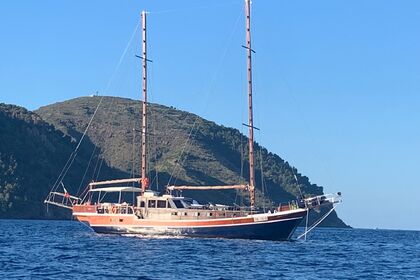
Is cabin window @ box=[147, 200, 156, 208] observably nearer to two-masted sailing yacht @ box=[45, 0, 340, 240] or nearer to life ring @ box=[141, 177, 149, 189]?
two-masted sailing yacht @ box=[45, 0, 340, 240]

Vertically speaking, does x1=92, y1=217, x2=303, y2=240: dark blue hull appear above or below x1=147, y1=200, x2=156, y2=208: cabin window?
below

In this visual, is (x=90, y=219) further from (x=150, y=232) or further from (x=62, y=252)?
(x=62, y=252)

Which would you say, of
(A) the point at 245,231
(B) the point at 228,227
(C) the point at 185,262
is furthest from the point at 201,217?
(C) the point at 185,262

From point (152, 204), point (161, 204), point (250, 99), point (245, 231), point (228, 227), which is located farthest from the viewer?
point (250, 99)

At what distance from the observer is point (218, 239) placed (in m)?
82.8

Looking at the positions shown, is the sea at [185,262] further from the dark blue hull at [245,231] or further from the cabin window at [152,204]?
the cabin window at [152,204]

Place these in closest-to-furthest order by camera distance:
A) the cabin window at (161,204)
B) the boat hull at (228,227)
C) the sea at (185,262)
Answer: the sea at (185,262) < the boat hull at (228,227) < the cabin window at (161,204)

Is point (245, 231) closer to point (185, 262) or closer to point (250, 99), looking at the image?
point (250, 99)

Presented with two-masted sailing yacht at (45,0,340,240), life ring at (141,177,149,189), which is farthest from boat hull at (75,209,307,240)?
life ring at (141,177,149,189)

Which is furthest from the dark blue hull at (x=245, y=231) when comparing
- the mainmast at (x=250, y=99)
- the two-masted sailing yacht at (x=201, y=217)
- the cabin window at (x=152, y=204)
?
the mainmast at (x=250, y=99)

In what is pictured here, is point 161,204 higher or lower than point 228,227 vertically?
higher

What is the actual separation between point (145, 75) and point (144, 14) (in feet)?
26.5

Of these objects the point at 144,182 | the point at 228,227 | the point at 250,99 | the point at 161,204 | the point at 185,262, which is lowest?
the point at 185,262

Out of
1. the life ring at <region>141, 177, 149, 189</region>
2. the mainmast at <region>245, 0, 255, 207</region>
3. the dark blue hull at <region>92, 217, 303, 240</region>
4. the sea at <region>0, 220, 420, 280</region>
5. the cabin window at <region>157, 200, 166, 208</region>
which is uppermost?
the mainmast at <region>245, 0, 255, 207</region>
